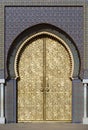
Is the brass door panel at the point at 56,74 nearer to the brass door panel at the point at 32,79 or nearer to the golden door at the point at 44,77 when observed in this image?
the golden door at the point at 44,77

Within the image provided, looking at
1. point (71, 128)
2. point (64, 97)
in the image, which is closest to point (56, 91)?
point (64, 97)

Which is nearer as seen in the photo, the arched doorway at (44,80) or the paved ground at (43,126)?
the paved ground at (43,126)

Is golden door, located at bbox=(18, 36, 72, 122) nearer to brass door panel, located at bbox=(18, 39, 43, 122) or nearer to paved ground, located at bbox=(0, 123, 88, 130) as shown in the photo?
brass door panel, located at bbox=(18, 39, 43, 122)

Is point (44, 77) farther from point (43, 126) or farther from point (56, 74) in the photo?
point (43, 126)

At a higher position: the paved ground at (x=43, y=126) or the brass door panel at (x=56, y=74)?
the brass door panel at (x=56, y=74)

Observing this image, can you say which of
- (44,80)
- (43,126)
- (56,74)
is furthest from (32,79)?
(43,126)

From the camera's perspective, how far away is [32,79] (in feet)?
50.9

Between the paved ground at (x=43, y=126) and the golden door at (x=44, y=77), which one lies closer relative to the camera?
the paved ground at (x=43, y=126)

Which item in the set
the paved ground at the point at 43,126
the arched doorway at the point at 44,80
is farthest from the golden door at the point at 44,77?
the paved ground at the point at 43,126

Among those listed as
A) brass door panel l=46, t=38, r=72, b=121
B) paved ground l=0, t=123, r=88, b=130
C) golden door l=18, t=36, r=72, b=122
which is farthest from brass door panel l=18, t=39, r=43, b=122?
paved ground l=0, t=123, r=88, b=130

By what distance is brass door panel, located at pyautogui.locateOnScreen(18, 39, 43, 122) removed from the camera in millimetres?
15461

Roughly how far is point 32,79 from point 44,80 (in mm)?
266

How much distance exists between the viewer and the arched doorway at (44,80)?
1546cm

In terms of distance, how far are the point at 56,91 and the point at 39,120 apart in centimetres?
74
